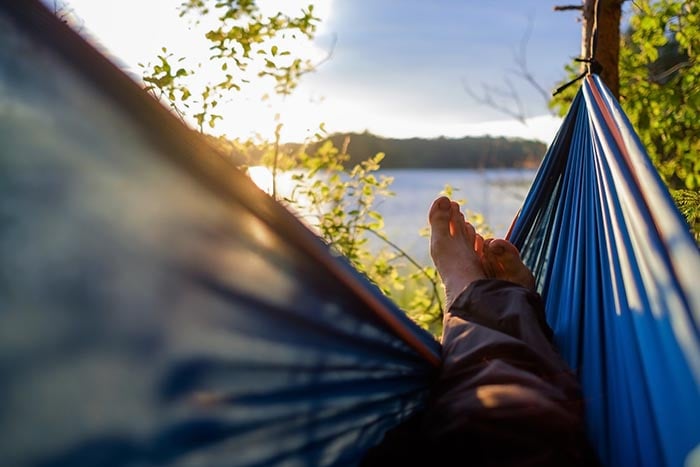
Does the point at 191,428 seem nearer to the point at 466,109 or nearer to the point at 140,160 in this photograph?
the point at 140,160

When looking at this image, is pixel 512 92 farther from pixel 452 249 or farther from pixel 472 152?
pixel 452 249

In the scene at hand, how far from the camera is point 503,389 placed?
88cm

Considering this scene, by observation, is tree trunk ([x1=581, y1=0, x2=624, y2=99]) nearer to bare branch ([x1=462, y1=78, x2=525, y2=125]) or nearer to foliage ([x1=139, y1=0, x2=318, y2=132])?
foliage ([x1=139, y1=0, x2=318, y2=132])

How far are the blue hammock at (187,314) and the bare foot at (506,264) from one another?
1.74 ft

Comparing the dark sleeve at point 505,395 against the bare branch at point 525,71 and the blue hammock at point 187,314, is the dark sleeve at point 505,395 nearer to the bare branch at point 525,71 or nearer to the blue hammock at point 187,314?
the blue hammock at point 187,314

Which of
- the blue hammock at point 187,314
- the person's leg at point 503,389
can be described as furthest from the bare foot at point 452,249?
the blue hammock at point 187,314

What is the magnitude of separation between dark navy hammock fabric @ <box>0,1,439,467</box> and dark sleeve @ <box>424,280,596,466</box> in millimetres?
164

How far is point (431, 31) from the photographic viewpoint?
604cm

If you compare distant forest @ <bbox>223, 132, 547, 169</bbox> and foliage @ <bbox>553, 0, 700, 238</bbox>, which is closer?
foliage @ <bbox>553, 0, 700, 238</bbox>

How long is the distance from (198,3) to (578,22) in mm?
1491

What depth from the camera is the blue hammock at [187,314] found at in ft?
2.00

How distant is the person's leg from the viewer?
80cm

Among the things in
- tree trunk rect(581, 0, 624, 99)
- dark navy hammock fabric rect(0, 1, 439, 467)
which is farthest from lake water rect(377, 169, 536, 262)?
dark navy hammock fabric rect(0, 1, 439, 467)

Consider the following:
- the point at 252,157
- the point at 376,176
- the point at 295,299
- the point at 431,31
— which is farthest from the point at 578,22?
the point at 431,31
